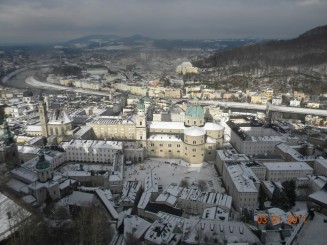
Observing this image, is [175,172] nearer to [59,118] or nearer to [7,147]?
[7,147]

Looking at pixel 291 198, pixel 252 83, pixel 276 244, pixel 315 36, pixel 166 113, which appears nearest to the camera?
pixel 276 244

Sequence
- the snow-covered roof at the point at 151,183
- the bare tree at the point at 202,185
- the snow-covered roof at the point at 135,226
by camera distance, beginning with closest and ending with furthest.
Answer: the snow-covered roof at the point at 135,226, the snow-covered roof at the point at 151,183, the bare tree at the point at 202,185

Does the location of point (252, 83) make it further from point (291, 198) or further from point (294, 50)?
point (291, 198)

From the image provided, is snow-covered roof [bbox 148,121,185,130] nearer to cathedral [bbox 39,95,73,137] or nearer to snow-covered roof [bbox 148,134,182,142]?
snow-covered roof [bbox 148,134,182,142]

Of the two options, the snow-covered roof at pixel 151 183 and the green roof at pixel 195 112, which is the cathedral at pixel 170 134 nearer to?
the green roof at pixel 195 112

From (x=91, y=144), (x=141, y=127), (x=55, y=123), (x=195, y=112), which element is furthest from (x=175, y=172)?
(x=55, y=123)

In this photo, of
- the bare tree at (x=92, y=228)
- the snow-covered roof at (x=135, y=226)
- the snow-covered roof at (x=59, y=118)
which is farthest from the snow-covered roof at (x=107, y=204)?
the snow-covered roof at (x=59, y=118)

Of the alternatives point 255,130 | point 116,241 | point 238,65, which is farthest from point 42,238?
point 238,65
